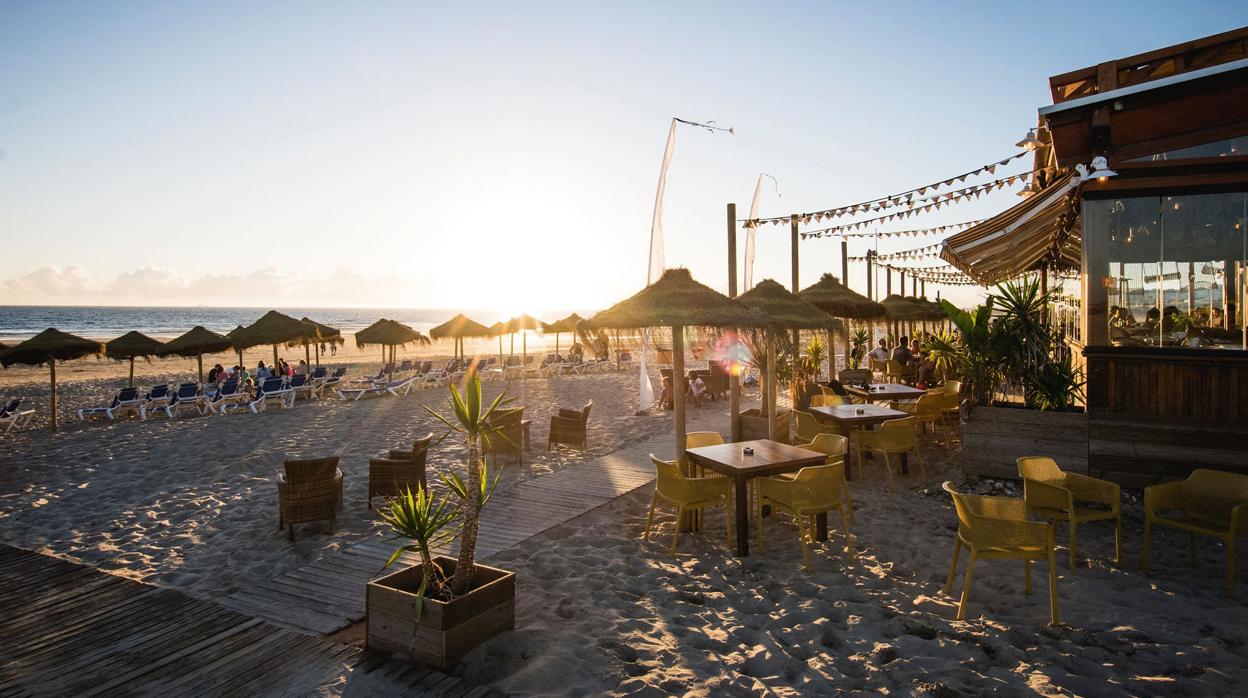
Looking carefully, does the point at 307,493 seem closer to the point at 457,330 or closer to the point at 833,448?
the point at 833,448

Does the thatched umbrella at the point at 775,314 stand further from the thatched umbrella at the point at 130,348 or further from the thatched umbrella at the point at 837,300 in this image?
the thatched umbrella at the point at 130,348

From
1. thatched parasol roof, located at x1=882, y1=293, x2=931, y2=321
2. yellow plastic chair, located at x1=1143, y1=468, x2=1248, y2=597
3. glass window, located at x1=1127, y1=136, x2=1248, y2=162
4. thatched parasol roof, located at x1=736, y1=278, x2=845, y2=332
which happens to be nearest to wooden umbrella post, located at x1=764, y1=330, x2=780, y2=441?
thatched parasol roof, located at x1=736, y1=278, x2=845, y2=332

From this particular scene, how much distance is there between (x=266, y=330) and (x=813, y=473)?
16.3 m

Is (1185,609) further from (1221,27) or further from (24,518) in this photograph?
(24,518)

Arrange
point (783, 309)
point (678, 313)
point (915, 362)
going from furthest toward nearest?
point (915, 362) → point (783, 309) → point (678, 313)

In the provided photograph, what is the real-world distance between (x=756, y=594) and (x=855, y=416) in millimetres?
3555

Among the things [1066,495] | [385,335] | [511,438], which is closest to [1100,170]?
[1066,495]

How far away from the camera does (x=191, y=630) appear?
13.2 ft

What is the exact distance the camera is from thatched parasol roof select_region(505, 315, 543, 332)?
24359 mm

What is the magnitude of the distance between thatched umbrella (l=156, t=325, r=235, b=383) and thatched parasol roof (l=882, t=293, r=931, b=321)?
17.7m

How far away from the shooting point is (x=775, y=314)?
6.87 metres

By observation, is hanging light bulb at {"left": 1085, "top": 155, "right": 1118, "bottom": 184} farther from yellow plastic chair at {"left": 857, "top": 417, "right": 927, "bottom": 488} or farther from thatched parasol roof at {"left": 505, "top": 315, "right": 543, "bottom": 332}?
thatched parasol roof at {"left": 505, "top": 315, "right": 543, "bottom": 332}

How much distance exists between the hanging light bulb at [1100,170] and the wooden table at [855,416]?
3.09 m

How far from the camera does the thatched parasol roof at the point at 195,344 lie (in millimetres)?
16734
